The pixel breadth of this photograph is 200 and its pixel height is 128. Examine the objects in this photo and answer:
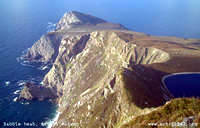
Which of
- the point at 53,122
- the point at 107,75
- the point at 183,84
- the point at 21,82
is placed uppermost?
the point at 183,84

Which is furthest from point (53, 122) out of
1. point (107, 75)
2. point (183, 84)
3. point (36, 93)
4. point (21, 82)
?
point (183, 84)

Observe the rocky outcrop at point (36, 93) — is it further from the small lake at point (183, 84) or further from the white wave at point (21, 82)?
the small lake at point (183, 84)

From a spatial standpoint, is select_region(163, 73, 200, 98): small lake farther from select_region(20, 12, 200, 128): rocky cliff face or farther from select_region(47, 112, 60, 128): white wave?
select_region(47, 112, 60, 128): white wave

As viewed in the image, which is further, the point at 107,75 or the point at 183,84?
the point at 107,75

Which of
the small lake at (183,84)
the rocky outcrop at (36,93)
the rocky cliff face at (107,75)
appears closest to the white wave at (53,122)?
the rocky cliff face at (107,75)

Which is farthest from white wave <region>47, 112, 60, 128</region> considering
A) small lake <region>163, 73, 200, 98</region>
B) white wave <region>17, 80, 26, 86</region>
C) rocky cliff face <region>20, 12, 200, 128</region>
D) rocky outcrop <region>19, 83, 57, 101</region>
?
small lake <region>163, 73, 200, 98</region>

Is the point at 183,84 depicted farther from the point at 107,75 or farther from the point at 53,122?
the point at 53,122

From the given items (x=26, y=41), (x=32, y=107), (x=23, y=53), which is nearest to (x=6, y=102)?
(x=32, y=107)
